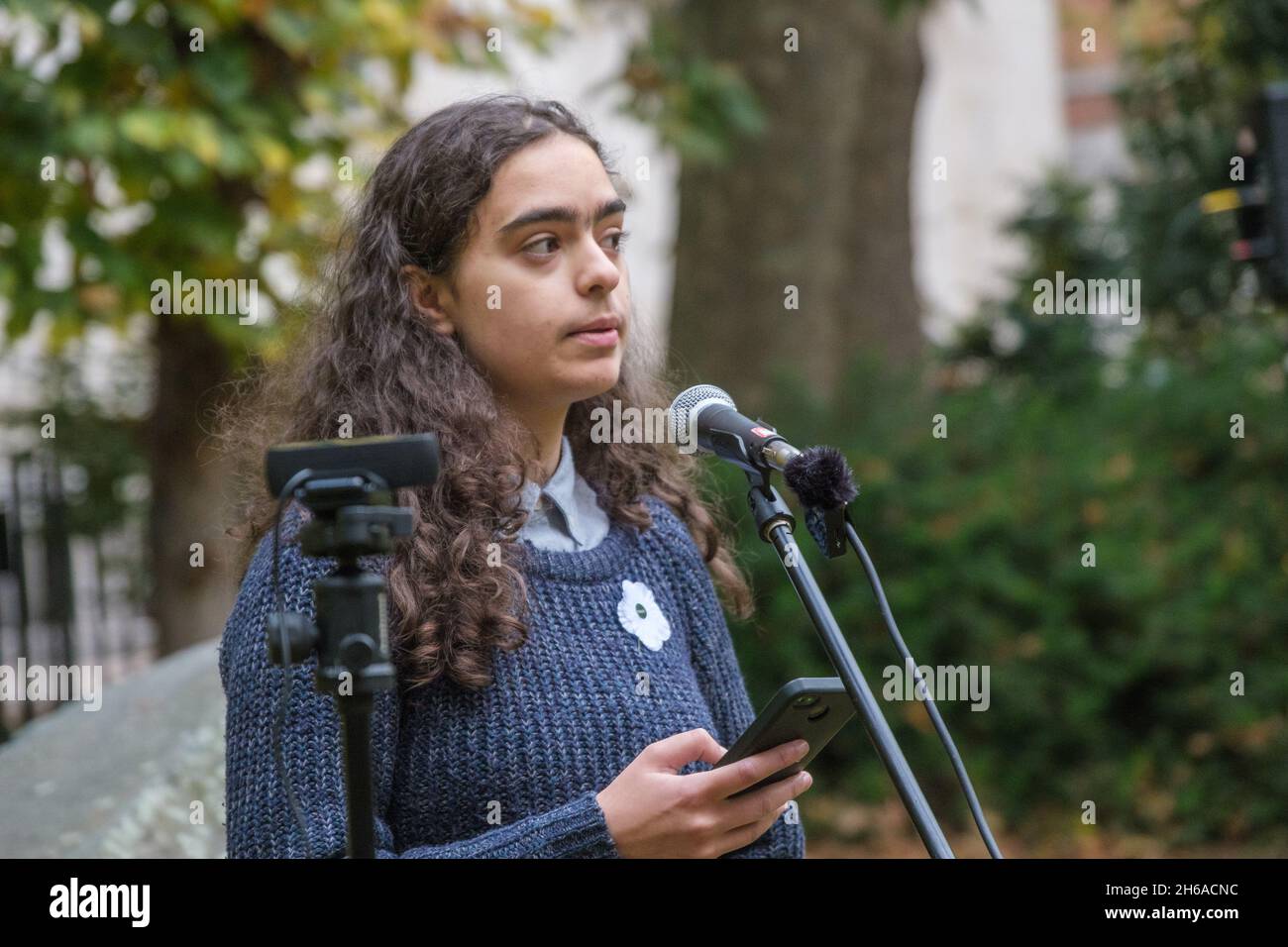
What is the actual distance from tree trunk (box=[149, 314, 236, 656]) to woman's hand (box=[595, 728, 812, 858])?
5.06 m

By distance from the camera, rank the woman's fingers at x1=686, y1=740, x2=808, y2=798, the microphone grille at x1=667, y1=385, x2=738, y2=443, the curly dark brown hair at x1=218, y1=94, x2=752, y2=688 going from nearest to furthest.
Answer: the woman's fingers at x1=686, y1=740, x2=808, y2=798, the curly dark brown hair at x1=218, y1=94, x2=752, y2=688, the microphone grille at x1=667, y1=385, x2=738, y2=443

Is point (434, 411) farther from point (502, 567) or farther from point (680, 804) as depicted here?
point (680, 804)

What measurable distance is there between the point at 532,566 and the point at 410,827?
0.43 meters

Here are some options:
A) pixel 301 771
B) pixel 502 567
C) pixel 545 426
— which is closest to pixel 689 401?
pixel 545 426

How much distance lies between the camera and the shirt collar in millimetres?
2361

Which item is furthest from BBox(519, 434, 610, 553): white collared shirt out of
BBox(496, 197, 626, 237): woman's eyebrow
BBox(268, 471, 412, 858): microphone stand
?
BBox(268, 471, 412, 858): microphone stand

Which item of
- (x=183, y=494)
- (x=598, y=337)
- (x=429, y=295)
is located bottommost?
(x=598, y=337)

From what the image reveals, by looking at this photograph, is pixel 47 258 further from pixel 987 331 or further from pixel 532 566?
pixel 987 331

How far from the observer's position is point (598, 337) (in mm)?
2295

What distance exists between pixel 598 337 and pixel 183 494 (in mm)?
5125

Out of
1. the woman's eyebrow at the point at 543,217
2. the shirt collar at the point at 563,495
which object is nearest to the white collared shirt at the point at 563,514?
the shirt collar at the point at 563,495

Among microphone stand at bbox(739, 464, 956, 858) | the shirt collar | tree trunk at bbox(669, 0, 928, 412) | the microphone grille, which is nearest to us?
microphone stand at bbox(739, 464, 956, 858)

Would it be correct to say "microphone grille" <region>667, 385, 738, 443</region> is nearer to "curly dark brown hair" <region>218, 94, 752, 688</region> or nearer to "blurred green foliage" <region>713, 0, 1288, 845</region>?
"curly dark brown hair" <region>218, 94, 752, 688</region>
